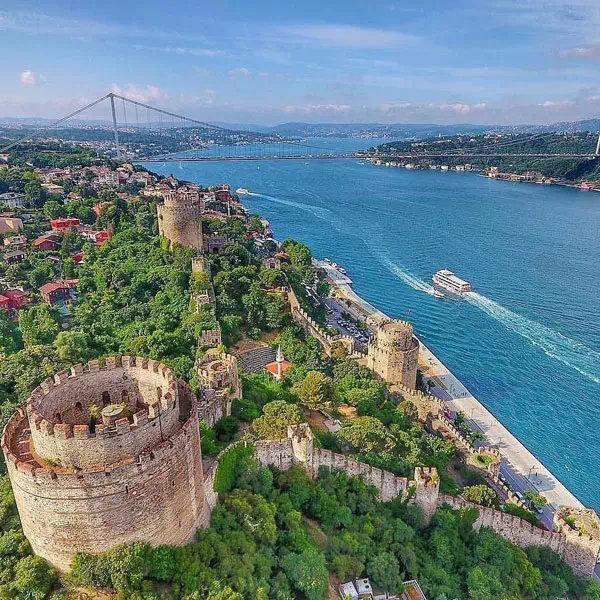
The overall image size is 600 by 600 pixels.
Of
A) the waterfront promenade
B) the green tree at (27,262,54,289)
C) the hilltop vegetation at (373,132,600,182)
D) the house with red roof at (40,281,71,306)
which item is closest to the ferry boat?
the waterfront promenade

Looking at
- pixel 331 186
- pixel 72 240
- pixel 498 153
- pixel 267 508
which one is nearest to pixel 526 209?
pixel 331 186

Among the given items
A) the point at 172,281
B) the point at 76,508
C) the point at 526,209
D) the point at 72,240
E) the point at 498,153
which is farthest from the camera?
the point at 498,153

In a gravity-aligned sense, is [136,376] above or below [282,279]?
above

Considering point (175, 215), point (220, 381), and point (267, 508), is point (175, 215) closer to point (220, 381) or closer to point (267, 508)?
point (220, 381)

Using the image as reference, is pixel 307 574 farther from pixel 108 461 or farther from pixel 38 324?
pixel 38 324

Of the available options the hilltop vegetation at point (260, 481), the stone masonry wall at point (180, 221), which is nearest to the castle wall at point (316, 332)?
the hilltop vegetation at point (260, 481)

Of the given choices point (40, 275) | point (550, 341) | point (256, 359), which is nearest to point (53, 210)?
point (40, 275)
